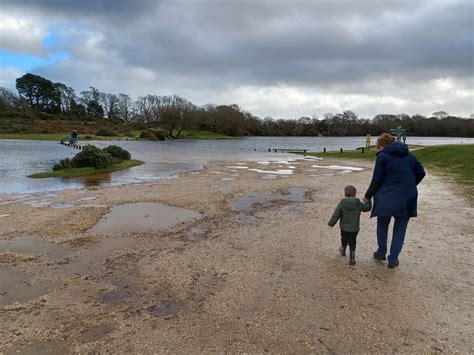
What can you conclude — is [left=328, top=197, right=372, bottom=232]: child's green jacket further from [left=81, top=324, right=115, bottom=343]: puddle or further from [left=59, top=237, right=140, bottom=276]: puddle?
[left=59, top=237, right=140, bottom=276]: puddle

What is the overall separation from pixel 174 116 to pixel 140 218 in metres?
84.2

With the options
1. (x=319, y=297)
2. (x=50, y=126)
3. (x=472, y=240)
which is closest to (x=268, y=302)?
(x=319, y=297)

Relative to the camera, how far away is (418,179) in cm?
537

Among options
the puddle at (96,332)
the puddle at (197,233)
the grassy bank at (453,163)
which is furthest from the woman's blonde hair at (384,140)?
the grassy bank at (453,163)

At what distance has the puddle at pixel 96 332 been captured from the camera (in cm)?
362

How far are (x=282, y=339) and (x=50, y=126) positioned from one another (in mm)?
97281

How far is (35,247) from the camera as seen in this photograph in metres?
6.64

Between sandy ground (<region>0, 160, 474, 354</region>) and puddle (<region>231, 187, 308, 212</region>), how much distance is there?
1741 mm

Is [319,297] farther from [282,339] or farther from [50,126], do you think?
[50,126]

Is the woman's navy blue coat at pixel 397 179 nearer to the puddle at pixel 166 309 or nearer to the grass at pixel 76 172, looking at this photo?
the puddle at pixel 166 309

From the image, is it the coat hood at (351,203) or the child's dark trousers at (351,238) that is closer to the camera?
the coat hood at (351,203)

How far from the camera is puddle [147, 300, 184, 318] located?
4.11 m

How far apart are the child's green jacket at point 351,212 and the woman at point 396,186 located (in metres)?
0.16

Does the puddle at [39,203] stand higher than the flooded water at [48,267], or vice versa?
the flooded water at [48,267]
